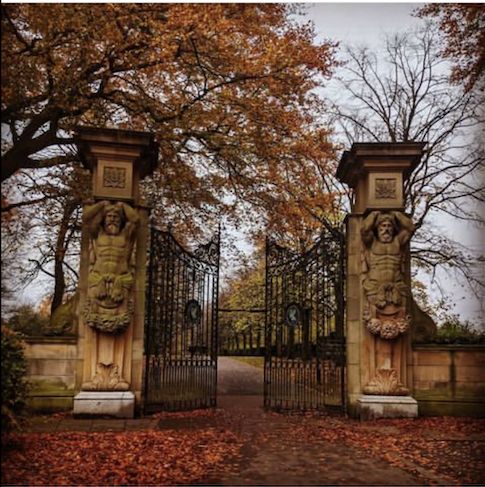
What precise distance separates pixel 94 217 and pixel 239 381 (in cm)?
751

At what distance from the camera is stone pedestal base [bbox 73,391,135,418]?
786 centimetres

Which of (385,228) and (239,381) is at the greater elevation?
(385,228)

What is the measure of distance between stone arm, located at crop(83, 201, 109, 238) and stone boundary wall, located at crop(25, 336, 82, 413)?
1.60m

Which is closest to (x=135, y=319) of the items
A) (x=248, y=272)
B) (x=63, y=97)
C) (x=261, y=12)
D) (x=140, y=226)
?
(x=140, y=226)

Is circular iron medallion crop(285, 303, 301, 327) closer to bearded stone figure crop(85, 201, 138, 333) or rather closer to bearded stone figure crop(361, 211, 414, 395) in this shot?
bearded stone figure crop(361, 211, 414, 395)

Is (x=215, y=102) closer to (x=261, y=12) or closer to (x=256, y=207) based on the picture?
(x=261, y=12)

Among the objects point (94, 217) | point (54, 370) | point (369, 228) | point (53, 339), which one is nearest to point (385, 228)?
point (369, 228)

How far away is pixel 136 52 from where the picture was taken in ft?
36.3

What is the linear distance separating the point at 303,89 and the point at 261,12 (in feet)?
7.24

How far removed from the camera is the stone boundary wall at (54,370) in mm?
8148

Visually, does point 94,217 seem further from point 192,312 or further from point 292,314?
point 292,314

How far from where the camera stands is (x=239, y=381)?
1431 cm

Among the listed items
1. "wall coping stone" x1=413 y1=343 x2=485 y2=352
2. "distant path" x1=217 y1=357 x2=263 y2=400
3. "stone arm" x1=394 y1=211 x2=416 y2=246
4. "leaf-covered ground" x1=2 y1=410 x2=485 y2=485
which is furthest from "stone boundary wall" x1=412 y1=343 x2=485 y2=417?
"distant path" x1=217 y1=357 x2=263 y2=400

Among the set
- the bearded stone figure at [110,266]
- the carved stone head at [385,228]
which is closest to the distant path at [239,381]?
the bearded stone figure at [110,266]
